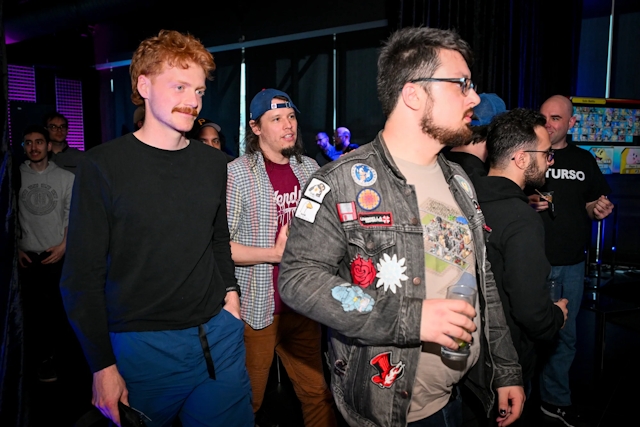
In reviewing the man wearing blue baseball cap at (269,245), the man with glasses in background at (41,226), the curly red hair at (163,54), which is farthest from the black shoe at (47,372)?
the curly red hair at (163,54)

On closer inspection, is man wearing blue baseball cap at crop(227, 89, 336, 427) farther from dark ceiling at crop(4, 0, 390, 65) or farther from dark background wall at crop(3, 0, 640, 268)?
dark ceiling at crop(4, 0, 390, 65)

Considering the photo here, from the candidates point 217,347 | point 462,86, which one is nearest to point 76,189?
point 217,347

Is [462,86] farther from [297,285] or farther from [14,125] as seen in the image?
[14,125]

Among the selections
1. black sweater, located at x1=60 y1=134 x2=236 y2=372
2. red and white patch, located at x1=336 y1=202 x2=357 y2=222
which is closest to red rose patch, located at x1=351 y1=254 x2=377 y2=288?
red and white patch, located at x1=336 y1=202 x2=357 y2=222

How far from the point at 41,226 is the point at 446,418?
3.37m

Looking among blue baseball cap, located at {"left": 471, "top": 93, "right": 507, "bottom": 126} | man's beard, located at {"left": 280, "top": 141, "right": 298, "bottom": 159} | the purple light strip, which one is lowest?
man's beard, located at {"left": 280, "top": 141, "right": 298, "bottom": 159}

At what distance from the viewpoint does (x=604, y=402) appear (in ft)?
11.1

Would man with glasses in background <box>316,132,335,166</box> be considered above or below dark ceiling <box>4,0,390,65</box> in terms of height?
below

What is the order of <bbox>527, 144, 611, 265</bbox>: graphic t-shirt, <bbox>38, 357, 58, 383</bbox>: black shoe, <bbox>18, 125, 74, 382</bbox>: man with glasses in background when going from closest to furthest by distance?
<bbox>527, 144, 611, 265</bbox>: graphic t-shirt → <bbox>38, 357, 58, 383</bbox>: black shoe → <bbox>18, 125, 74, 382</bbox>: man with glasses in background

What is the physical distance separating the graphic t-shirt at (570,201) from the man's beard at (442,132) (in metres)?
2.15

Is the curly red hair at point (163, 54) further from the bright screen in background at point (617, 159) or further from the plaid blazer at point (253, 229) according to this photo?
the bright screen in background at point (617, 159)

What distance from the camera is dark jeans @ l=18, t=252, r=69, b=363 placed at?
3799 millimetres

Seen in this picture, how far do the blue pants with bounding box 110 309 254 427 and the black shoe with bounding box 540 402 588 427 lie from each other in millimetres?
2206

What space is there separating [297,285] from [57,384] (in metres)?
3.18
